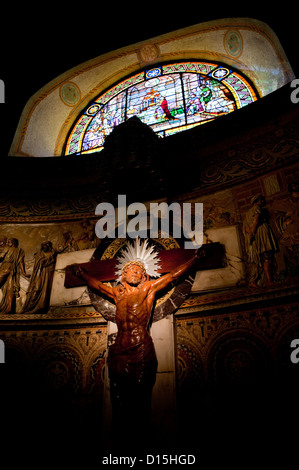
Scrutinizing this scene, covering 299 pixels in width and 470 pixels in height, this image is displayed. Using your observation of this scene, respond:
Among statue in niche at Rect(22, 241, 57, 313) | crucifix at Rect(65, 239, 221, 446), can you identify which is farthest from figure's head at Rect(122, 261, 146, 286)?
statue in niche at Rect(22, 241, 57, 313)

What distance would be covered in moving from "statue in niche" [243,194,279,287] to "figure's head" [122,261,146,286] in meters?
1.35

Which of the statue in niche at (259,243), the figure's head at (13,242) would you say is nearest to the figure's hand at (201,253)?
the statue in niche at (259,243)

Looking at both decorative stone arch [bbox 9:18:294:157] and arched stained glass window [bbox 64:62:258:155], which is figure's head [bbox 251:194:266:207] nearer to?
arched stained glass window [bbox 64:62:258:155]

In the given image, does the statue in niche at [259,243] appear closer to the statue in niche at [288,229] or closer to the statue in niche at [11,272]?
the statue in niche at [288,229]

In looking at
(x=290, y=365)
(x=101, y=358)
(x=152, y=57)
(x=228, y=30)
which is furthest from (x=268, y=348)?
(x=152, y=57)

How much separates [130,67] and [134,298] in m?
6.15

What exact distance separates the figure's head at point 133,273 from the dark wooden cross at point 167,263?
9.6 inches

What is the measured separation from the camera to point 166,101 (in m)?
7.26

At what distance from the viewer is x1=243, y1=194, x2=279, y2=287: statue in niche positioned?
Result: 4008 mm

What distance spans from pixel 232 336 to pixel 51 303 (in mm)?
2538

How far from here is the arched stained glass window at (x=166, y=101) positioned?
670cm

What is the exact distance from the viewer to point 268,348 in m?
3.59

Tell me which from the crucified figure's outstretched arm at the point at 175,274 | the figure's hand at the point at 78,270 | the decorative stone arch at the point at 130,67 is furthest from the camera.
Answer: the decorative stone arch at the point at 130,67

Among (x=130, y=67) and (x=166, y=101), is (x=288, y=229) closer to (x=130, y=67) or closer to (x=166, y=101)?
(x=166, y=101)
